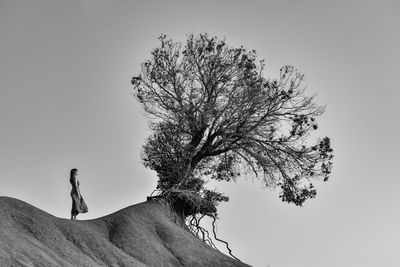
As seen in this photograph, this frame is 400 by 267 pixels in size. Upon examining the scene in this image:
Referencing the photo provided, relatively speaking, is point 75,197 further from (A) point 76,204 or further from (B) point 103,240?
(B) point 103,240

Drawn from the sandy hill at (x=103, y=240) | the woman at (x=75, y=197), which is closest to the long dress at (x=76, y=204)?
the woman at (x=75, y=197)

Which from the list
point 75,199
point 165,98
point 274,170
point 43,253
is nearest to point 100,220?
point 75,199

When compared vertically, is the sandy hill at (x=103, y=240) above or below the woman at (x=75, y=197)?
below

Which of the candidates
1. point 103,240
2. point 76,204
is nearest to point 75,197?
point 76,204

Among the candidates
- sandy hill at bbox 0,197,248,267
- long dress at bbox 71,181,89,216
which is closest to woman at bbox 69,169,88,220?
long dress at bbox 71,181,89,216

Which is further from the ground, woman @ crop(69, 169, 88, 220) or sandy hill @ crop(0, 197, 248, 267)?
woman @ crop(69, 169, 88, 220)

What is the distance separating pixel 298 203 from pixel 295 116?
15.0ft

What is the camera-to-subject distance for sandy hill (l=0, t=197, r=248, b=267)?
699 inches

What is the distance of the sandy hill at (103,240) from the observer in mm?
17766

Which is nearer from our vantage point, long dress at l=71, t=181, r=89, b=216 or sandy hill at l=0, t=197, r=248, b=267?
sandy hill at l=0, t=197, r=248, b=267

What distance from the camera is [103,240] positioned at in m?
21.6

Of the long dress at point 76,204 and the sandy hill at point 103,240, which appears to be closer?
the sandy hill at point 103,240

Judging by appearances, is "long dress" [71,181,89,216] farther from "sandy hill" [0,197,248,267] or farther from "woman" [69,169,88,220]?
"sandy hill" [0,197,248,267]

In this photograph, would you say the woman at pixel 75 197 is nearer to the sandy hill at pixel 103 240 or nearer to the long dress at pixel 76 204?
the long dress at pixel 76 204
